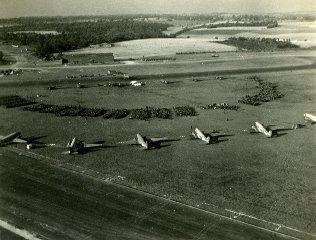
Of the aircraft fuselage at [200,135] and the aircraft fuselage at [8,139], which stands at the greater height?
the aircraft fuselage at [8,139]

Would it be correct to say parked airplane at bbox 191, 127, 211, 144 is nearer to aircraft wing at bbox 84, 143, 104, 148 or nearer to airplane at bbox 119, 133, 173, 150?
airplane at bbox 119, 133, 173, 150

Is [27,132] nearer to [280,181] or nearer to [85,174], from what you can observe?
[85,174]

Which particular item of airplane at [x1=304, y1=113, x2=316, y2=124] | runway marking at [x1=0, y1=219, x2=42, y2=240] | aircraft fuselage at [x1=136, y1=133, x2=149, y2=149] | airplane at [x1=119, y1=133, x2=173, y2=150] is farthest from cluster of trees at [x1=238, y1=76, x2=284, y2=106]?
runway marking at [x1=0, y1=219, x2=42, y2=240]

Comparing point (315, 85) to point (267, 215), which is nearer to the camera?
point (267, 215)

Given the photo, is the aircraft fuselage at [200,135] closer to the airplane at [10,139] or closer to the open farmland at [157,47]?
the airplane at [10,139]

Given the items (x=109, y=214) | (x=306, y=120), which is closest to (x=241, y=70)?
(x=306, y=120)

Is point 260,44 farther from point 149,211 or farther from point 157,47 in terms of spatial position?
point 149,211

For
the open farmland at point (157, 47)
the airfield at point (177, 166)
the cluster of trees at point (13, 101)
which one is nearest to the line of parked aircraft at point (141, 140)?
the airfield at point (177, 166)
